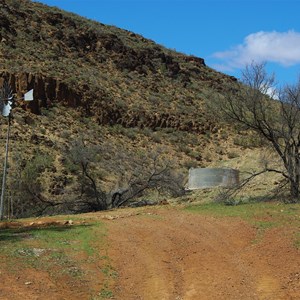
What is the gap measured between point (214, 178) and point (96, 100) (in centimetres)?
2004

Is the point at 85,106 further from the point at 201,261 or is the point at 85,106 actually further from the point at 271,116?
the point at 201,261

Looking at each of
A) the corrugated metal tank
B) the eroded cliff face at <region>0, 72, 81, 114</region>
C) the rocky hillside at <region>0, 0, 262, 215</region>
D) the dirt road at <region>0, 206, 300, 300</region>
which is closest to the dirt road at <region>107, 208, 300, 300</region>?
the dirt road at <region>0, 206, 300, 300</region>

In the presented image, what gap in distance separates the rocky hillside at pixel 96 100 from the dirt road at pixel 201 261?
1272 cm

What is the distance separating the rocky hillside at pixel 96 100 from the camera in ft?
110

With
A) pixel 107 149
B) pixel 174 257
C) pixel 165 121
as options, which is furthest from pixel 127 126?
pixel 174 257

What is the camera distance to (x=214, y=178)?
26750 mm

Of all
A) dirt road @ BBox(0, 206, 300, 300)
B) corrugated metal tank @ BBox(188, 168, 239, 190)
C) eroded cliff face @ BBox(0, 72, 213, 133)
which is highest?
eroded cliff face @ BBox(0, 72, 213, 133)

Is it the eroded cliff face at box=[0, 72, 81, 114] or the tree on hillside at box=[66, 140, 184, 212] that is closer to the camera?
the tree on hillside at box=[66, 140, 184, 212]

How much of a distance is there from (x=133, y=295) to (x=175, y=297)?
685 millimetres

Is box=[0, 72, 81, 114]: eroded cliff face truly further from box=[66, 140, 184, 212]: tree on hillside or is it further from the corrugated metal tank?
the corrugated metal tank

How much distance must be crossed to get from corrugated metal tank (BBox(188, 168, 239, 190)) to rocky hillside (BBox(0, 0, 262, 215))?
4.85 meters

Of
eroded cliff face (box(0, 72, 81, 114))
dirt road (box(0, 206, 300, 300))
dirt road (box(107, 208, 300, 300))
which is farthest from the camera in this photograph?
eroded cliff face (box(0, 72, 81, 114))

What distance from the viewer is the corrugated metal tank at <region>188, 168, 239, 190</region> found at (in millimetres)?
26578

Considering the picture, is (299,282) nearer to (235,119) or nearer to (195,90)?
(235,119)
